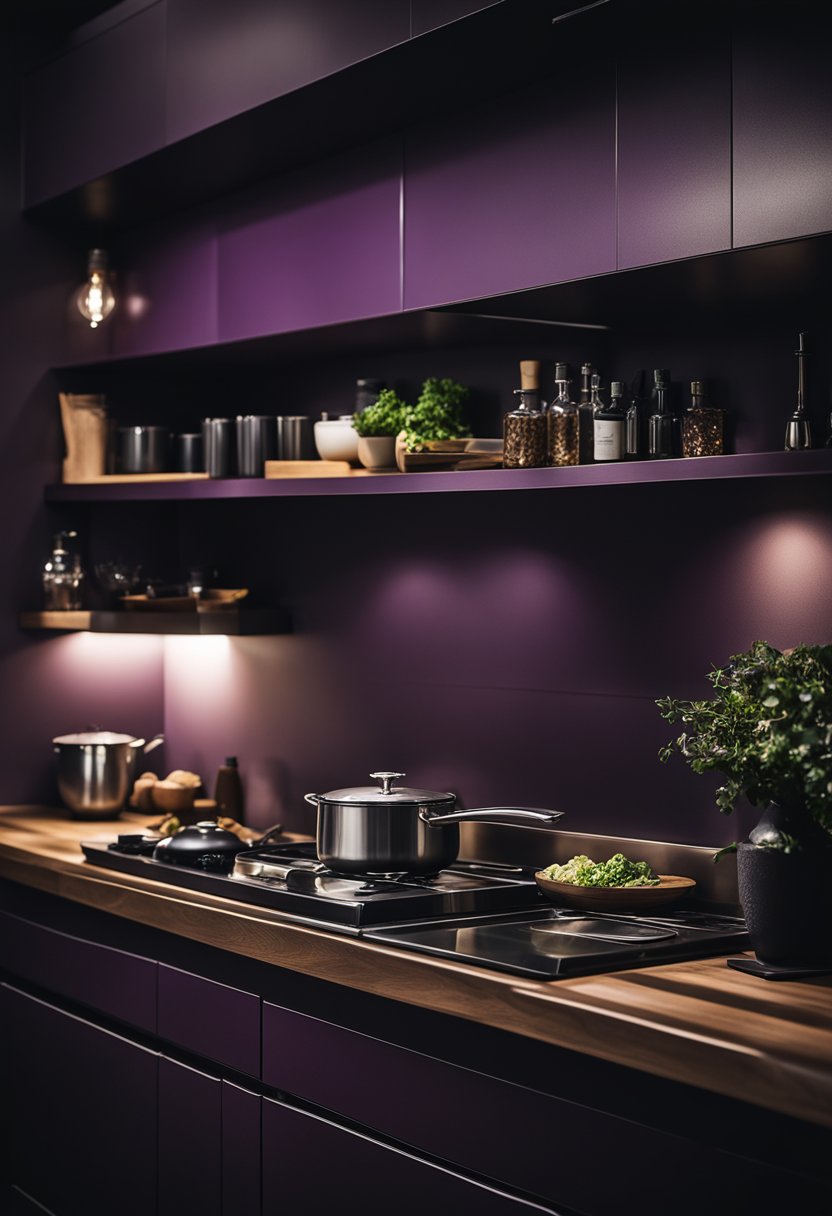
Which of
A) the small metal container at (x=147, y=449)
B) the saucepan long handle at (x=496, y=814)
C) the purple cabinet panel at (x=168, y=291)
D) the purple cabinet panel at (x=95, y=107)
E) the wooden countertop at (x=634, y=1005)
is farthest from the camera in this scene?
the small metal container at (x=147, y=449)

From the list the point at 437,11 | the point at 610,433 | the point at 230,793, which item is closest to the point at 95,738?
the point at 230,793

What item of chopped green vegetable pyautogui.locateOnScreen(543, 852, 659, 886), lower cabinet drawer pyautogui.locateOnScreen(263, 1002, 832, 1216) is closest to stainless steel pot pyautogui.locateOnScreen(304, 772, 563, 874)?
chopped green vegetable pyautogui.locateOnScreen(543, 852, 659, 886)

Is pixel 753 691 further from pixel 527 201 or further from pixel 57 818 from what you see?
pixel 57 818

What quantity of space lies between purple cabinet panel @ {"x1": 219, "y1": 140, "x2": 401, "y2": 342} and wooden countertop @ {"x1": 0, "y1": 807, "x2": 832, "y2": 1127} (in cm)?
134

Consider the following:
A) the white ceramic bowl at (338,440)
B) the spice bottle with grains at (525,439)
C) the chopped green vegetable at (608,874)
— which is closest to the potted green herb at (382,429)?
the white ceramic bowl at (338,440)

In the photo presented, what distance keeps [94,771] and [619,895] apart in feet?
6.04

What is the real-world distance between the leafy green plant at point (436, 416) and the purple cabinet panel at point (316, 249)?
0.21m

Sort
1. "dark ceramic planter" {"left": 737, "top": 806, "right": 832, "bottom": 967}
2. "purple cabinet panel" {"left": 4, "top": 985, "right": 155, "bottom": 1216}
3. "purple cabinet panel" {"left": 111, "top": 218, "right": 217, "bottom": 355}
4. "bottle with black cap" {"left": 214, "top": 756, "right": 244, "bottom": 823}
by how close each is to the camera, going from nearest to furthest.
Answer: "dark ceramic planter" {"left": 737, "top": 806, "right": 832, "bottom": 967} → "purple cabinet panel" {"left": 4, "top": 985, "right": 155, "bottom": 1216} → "purple cabinet panel" {"left": 111, "top": 218, "right": 217, "bottom": 355} → "bottle with black cap" {"left": 214, "top": 756, "right": 244, "bottom": 823}

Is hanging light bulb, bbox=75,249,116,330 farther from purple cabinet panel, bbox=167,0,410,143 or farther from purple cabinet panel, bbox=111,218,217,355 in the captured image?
purple cabinet panel, bbox=167,0,410,143

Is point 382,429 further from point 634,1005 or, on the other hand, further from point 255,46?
Result: point 634,1005

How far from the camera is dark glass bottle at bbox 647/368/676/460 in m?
2.68

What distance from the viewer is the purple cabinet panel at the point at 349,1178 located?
88.5 inches

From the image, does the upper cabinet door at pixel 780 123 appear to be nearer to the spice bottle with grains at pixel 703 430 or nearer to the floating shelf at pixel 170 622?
the spice bottle with grains at pixel 703 430

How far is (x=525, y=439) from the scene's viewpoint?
2854 mm
